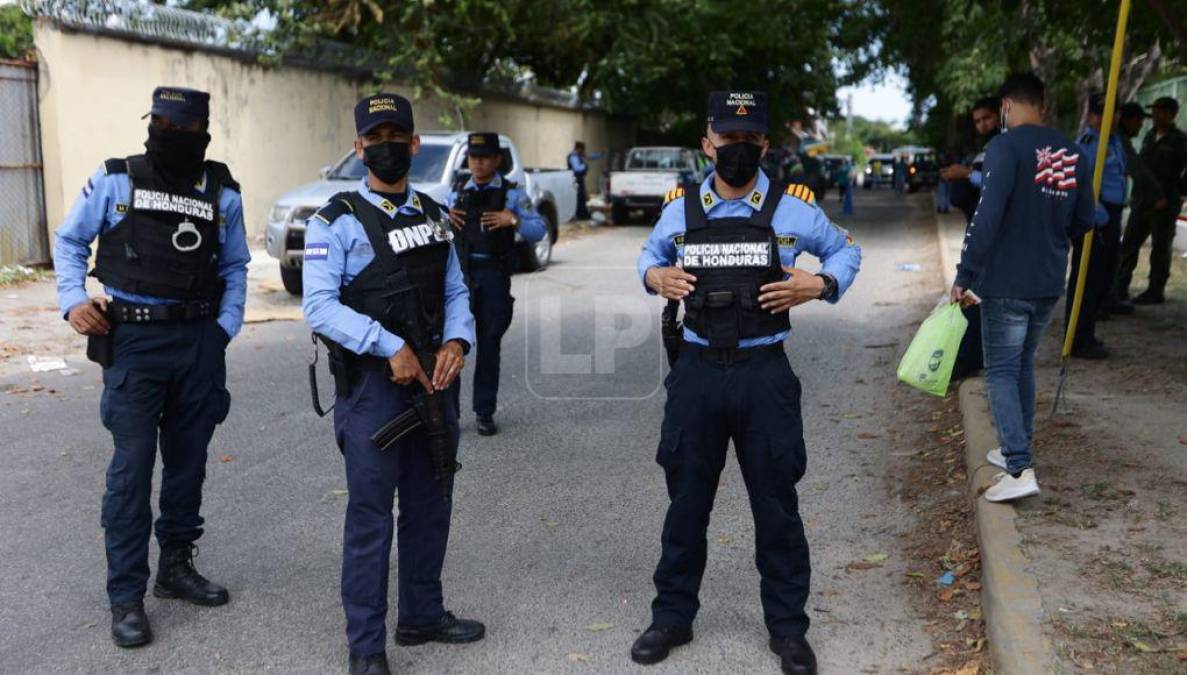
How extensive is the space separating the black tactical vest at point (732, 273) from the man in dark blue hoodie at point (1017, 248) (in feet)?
5.65

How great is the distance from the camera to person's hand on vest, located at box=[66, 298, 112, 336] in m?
4.21

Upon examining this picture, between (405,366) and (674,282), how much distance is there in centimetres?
91

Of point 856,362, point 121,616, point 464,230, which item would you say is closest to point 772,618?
point 121,616

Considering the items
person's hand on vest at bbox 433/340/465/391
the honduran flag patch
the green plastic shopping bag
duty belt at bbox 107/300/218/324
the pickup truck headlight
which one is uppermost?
the honduran flag patch

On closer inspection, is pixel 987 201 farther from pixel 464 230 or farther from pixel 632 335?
pixel 632 335

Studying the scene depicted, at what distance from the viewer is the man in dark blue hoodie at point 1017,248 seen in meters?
5.18

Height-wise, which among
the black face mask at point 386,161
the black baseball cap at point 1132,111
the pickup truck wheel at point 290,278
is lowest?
the pickup truck wheel at point 290,278

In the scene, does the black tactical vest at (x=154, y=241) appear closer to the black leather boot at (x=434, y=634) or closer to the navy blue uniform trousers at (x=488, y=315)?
the black leather boot at (x=434, y=634)

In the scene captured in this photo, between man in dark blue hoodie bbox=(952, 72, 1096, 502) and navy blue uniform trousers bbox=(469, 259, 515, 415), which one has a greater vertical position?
man in dark blue hoodie bbox=(952, 72, 1096, 502)

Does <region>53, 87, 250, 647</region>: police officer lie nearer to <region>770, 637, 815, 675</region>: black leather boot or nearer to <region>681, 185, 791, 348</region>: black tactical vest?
<region>681, 185, 791, 348</region>: black tactical vest

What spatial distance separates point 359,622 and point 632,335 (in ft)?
23.2

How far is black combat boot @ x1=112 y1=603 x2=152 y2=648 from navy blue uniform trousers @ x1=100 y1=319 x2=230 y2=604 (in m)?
0.04

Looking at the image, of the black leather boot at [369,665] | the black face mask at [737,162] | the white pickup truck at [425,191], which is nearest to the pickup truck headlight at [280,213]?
the white pickup truck at [425,191]

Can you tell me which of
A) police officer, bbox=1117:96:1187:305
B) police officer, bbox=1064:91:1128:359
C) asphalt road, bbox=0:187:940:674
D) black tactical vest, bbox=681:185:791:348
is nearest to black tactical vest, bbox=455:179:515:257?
asphalt road, bbox=0:187:940:674
